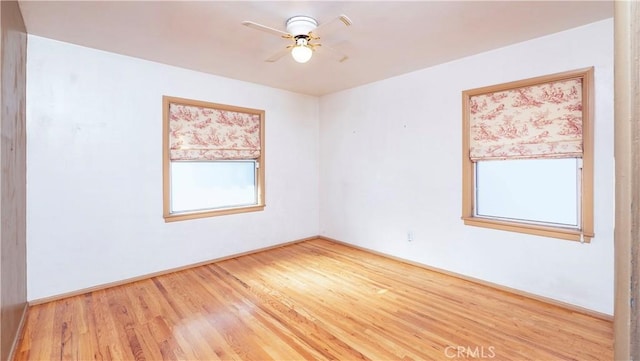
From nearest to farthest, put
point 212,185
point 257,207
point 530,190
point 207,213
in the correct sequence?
point 530,190
point 207,213
point 212,185
point 257,207

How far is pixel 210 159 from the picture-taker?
156 inches

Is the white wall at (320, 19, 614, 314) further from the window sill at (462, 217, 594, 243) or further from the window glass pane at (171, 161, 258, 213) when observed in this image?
the window glass pane at (171, 161, 258, 213)

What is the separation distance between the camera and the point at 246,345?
2162mm

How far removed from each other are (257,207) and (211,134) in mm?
1232

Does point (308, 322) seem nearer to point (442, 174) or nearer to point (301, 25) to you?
point (442, 174)

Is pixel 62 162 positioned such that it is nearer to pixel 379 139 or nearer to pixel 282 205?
pixel 282 205

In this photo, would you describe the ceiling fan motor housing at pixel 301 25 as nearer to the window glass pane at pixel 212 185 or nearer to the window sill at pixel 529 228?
the window glass pane at pixel 212 185

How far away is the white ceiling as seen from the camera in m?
2.27

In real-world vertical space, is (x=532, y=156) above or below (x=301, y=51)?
below

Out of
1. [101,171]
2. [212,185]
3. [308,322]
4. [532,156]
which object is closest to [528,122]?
[532,156]

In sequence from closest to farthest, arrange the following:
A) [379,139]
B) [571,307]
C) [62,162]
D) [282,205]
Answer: [571,307] → [62,162] → [379,139] → [282,205]

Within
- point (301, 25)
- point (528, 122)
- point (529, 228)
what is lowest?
point (529, 228)

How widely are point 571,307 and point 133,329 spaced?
3.72 m

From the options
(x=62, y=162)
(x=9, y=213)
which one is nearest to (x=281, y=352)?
(x=9, y=213)
